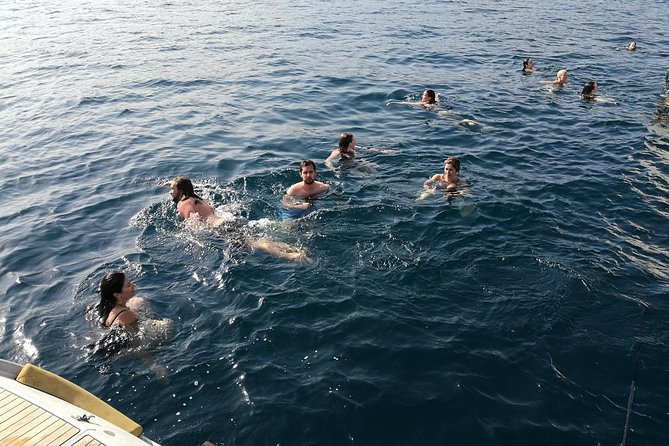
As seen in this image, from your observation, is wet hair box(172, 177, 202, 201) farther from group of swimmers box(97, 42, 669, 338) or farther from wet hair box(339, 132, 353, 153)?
wet hair box(339, 132, 353, 153)

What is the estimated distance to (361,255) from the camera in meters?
9.76

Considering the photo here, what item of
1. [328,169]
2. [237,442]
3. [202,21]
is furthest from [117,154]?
[202,21]

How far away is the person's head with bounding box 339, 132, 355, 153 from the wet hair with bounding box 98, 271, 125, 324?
7.41m

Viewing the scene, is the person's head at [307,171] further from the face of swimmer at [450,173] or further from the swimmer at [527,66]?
the swimmer at [527,66]

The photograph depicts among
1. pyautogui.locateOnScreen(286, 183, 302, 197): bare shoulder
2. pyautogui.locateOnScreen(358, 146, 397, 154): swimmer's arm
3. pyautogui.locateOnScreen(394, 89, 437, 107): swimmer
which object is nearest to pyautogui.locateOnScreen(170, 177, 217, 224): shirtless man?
pyautogui.locateOnScreen(286, 183, 302, 197): bare shoulder

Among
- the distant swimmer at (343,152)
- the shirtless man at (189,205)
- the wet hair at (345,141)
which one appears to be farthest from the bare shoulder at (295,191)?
the wet hair at (345,141)

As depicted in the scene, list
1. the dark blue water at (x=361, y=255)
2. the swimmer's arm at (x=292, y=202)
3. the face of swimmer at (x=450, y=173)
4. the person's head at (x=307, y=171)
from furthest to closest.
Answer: the face of swimmer at (x=450, y=173) < the person's head at (x=307, y=171) < the swimmer's arm at (x=292, y=202) < the dark blue water at (x=361, y=255)

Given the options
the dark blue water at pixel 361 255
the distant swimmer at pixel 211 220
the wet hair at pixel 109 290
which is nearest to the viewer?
the dark blue water at pixel 361 255

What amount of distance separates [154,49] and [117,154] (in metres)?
15.4

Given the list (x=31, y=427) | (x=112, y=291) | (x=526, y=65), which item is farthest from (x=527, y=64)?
(x=31, y=427)

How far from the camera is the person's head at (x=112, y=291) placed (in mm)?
7910

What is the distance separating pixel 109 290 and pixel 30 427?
10.2 ft

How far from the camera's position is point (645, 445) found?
19.7 feet

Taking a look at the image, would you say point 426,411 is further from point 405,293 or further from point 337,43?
point 337,43
